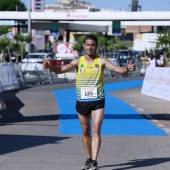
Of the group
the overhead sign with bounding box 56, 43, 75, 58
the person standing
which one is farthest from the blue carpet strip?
the overhead sign with bounding box 56, 43, 75, 58

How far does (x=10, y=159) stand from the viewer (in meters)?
11.6

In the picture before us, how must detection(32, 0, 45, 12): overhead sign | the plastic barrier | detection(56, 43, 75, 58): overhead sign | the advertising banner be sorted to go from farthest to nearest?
detection(32, 0, 45, 12): overhead sign → detection(56, 43, 75, 58): overhead sign → the plastic barrier → the advertising banner

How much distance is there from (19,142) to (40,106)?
31.2 feet

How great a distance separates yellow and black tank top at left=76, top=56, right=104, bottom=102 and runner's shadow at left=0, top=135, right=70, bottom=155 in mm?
2532

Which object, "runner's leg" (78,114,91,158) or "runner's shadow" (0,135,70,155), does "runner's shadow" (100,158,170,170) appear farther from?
"runner's shadow" (0,135,70,155)

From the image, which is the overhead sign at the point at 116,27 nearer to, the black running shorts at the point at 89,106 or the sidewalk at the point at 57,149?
the sidewalk at the point at 57,149

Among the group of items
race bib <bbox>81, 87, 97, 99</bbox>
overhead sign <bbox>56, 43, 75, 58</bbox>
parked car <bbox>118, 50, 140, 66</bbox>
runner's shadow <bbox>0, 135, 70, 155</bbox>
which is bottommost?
parked car <bbox>118, 50, 140, 66</bbox>

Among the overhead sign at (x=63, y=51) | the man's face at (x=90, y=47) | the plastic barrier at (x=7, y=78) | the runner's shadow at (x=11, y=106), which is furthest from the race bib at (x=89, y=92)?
the overhead sign at (x=63, y=51)

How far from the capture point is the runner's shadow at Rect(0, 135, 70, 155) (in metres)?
12.9

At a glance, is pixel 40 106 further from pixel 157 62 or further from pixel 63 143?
pixel 157 62

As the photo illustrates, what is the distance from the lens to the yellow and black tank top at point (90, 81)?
1034 centimetres

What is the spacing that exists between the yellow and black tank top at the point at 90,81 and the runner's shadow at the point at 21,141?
253 centimetres

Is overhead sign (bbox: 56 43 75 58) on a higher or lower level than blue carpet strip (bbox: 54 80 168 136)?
lower

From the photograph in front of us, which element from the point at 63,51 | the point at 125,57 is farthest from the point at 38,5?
the point at 63,51
